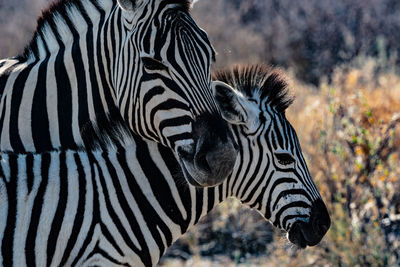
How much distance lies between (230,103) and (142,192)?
3.31 feet

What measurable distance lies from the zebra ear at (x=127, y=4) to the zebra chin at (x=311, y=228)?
1.90 m

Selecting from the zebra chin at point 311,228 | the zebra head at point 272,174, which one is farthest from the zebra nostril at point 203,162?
the zebra chin at point 311,228

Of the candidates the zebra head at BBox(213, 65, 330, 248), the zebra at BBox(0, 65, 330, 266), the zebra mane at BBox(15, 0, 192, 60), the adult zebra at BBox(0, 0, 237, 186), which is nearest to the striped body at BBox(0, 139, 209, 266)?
the zebra at BBox(0, 65, 330, 266)

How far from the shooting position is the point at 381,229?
6.51m

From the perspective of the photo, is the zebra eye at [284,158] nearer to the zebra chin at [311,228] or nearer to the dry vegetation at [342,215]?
the zebra chin at [311,228]

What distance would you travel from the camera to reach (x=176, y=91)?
4.43m

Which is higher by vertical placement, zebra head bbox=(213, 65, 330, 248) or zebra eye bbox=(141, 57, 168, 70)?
zebra eye bbox=(141, 57, 168, 70)

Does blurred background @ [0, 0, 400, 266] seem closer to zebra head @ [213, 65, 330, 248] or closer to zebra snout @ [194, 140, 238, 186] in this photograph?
zebra head @ [213, 65, 330, 248]

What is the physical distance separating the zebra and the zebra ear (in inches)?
32.1

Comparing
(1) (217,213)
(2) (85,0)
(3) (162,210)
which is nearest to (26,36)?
(1) (217,213)

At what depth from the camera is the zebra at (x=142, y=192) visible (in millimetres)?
3588

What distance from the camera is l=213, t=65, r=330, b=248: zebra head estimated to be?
4543 millimetres

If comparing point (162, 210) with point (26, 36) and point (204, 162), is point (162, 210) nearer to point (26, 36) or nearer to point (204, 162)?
Answer: point (204, 162)

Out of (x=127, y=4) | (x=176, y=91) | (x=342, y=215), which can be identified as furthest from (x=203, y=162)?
(x=342, y=215)
